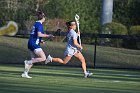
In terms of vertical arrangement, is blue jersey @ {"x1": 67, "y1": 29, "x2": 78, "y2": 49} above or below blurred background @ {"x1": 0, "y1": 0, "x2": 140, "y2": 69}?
above

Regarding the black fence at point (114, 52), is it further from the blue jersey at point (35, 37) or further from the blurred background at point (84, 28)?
the blue jersey at point (35, 37)

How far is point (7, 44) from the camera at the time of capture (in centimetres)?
3097

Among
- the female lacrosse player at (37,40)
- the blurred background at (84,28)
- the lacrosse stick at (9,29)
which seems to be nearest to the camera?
the lacrosse stick at (9,29)

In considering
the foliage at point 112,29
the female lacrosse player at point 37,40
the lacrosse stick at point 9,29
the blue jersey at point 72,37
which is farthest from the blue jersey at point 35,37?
the foliage at point 112,29

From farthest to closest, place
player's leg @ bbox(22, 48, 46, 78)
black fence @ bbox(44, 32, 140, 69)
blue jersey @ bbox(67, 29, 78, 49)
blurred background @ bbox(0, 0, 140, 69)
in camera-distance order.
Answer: blurred background @ bbox(0, 0, 140, 69)
black fence @ bbox(44, 32, 140, 69)
blue jersey @ bbox(67, 29, 78, 49)
player's leg @ bbox(22, 48, 46, 78)

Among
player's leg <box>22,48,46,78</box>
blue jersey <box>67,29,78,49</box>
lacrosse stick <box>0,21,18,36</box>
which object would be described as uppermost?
lacrosse stick <box>0,21,18,36</box>

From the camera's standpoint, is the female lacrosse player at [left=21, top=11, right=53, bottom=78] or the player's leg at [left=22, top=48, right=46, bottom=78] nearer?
the female lacrosse player at [left=21, top=11, right=53, bottom=78]

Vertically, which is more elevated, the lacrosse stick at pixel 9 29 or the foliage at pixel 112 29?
the lacrosse stick at pixel 9 29

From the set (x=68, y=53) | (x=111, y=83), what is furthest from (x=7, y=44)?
(x=111, y=83)

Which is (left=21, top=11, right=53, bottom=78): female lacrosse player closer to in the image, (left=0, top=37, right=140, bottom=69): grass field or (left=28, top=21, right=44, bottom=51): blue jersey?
(left=28, top=21, right=44, bottom=51): blue jersey

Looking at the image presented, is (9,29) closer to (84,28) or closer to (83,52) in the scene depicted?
(83,52)

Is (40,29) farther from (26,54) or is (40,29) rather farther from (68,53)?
(26,54)

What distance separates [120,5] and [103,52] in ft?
65.2

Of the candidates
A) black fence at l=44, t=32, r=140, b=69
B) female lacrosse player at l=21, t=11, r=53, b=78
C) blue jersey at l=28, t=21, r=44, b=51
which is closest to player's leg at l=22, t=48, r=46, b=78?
female lacrosse player at l=21, t=11, r=53, b=78
